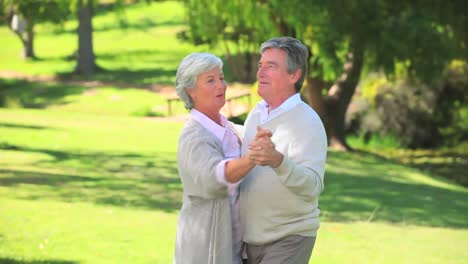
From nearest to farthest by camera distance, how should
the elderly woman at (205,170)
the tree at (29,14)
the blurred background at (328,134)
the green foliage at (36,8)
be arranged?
the elderly woman at (205,170) < the blurred background at (328,134) < the green foliage at (36,8) < the tree at (29,14)

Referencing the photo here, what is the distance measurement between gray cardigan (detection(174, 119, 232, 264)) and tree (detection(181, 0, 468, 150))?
18142 mm

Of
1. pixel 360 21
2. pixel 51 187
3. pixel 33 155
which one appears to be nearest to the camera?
pixel 51 187

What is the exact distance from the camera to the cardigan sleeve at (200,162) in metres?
5.12

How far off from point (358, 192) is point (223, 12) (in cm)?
861

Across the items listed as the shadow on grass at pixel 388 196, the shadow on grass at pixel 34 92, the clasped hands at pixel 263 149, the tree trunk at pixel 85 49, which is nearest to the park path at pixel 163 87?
the shadow on grass at pixel 34 92

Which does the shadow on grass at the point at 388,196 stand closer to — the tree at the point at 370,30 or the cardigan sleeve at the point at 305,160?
the tree at the point at 370,30

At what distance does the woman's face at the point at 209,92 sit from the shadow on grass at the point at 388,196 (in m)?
9.31

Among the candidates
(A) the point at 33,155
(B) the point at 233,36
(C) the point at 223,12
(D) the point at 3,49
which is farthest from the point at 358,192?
(D) the point at 3,49

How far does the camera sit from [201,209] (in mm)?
5258

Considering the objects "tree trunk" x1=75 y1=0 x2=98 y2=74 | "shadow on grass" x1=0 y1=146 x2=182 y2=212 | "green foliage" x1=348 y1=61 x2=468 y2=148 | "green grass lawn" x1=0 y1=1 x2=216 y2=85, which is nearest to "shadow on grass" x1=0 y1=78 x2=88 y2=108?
"green grass lawn" x1=0 y1=1 x2=216 y2=85

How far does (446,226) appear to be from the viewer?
14609 mm

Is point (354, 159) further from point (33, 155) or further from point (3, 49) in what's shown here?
point (3, 49)

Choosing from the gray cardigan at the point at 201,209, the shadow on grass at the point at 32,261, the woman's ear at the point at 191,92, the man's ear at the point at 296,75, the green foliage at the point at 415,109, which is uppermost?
the man's ear at the point at 296,75

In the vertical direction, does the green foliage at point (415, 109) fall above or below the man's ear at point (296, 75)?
below
